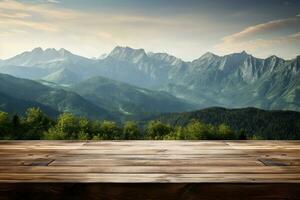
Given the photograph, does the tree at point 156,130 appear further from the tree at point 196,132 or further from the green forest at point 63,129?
the tree at point 196,132

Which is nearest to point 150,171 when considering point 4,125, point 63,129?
point 63,129

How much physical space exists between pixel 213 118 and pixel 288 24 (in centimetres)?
5133

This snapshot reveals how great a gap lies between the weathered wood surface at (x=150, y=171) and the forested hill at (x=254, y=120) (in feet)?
273

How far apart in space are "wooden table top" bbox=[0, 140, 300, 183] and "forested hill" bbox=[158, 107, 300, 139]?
272 feet

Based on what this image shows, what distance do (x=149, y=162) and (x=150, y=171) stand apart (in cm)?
→ 23

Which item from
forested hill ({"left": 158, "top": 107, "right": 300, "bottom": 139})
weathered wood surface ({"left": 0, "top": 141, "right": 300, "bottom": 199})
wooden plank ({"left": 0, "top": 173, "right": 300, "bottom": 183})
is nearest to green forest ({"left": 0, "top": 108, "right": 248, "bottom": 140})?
weathered wood surface ({"left": 0, "top": 141, "right": 300, "bottom": 199})

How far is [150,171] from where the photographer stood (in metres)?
1.55

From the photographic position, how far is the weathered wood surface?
1.30m

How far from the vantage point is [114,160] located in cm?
183

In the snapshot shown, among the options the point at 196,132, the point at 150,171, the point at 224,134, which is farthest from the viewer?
the point at 224,134

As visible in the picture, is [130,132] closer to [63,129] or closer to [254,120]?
[63,129]

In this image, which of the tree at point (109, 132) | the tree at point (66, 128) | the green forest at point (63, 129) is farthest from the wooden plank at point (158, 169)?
the tree at point (109, 132)

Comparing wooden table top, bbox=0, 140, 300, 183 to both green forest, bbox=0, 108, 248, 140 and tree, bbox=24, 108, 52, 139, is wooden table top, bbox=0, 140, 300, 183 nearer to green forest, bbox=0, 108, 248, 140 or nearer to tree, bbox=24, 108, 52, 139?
green forest, bbox=0, 108, 248, 140
